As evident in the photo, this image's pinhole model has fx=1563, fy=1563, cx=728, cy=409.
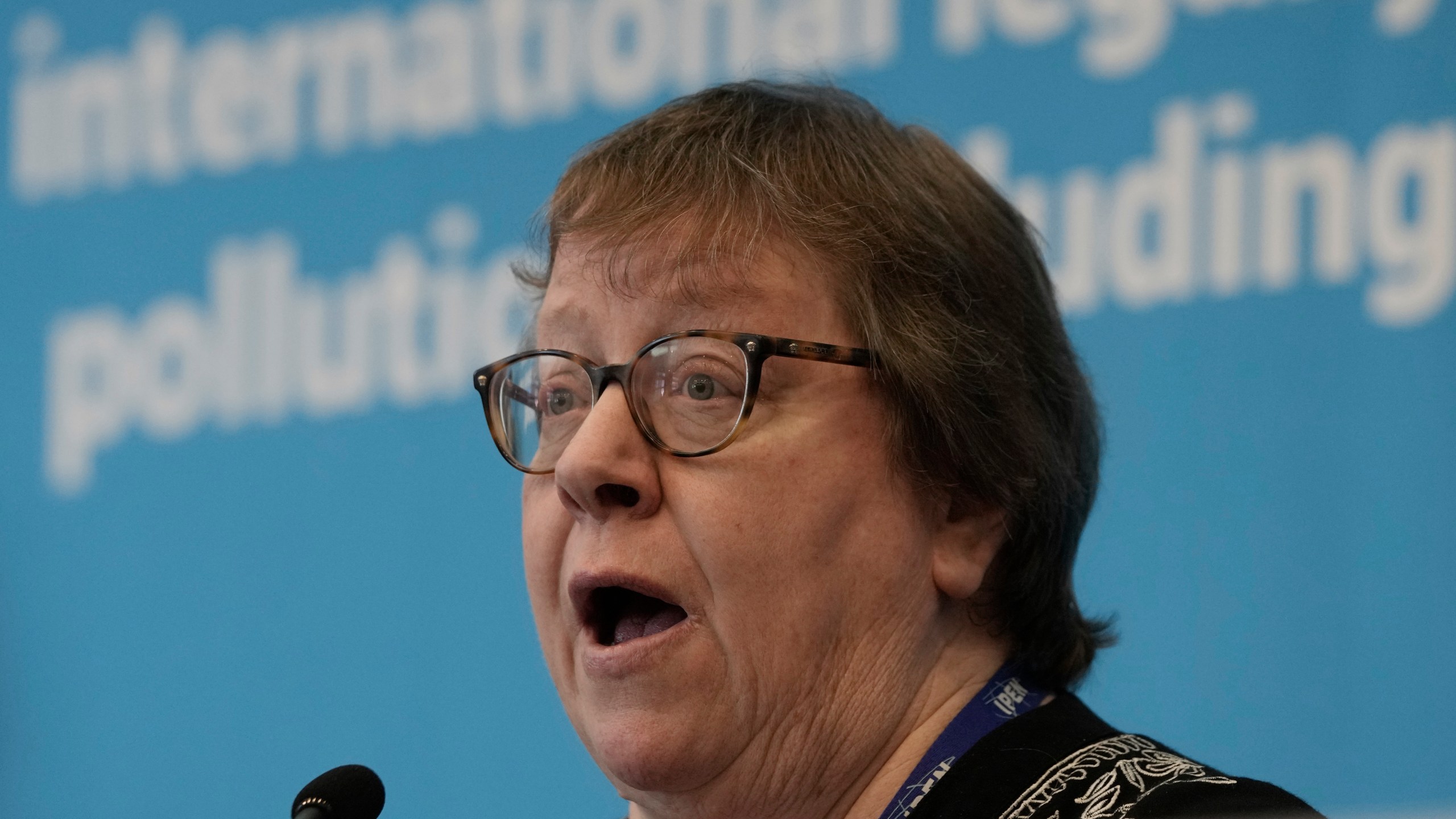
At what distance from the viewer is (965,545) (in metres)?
1.92

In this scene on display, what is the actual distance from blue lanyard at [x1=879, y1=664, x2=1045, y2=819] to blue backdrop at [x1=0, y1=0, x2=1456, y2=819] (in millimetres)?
765

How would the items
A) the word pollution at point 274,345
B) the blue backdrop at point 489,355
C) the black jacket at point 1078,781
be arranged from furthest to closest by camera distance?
the word pollution at point 274,345 < the blue backdrop at point 489,355 < the black jacket at point 1078,781

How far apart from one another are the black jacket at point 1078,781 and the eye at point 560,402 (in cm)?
63

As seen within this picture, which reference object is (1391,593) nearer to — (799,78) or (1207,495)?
(1207,495)

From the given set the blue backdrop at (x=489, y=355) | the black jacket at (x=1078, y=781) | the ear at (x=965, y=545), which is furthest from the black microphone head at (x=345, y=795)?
the blue backdrop at (x=489, y=355)

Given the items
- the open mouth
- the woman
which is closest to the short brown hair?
the woman

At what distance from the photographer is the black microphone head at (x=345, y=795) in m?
1.58

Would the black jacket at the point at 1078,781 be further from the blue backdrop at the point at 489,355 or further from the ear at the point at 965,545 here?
the blue backdrop at the point at 489,355

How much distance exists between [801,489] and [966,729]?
1.16 ft

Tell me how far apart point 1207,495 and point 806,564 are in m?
1.35

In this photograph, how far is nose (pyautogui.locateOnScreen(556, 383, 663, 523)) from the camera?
1.75 metres

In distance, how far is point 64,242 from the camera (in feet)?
13.4

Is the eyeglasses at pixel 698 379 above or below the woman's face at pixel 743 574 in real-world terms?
above

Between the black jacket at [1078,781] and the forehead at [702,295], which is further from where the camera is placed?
the forehead at [702,295]
